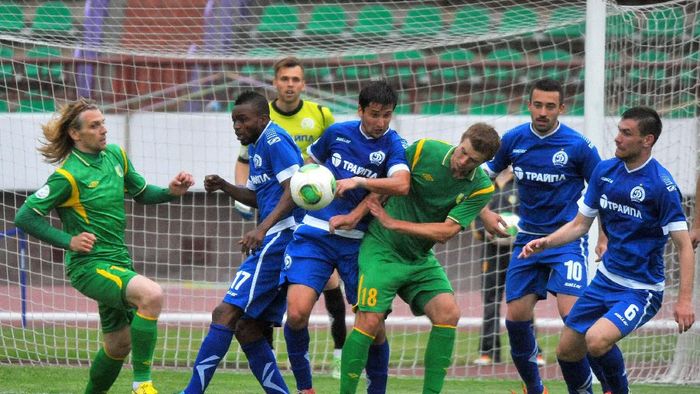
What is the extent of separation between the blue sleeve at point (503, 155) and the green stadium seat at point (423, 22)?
150 inches

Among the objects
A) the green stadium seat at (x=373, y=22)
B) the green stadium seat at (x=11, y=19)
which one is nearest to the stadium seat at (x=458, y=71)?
the green stadium seat at (x=373, y=22)

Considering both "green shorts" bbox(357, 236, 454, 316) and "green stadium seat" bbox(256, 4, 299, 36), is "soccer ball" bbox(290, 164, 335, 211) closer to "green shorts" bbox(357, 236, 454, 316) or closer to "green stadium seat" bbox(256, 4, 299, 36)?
"green shorts" bbox(357, 236, 454, 316)

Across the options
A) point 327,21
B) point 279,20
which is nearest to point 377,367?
point 327,21

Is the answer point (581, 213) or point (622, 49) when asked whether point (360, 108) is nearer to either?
point (581, 213)

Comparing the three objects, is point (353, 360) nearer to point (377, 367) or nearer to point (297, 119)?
point (377, 367)

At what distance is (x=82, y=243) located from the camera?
20.5 ft

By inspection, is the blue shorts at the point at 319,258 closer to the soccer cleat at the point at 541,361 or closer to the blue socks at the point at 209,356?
the blue socks at the point at 209,356

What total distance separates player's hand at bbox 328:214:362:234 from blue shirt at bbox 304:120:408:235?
313mm

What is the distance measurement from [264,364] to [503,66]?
7.26 m

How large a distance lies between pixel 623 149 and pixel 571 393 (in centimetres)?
163

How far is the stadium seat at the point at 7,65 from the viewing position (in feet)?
34.5

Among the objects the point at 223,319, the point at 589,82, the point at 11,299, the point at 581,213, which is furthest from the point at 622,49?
the point at 11,299

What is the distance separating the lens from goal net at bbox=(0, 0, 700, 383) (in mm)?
9617

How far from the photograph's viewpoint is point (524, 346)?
7047 mm
